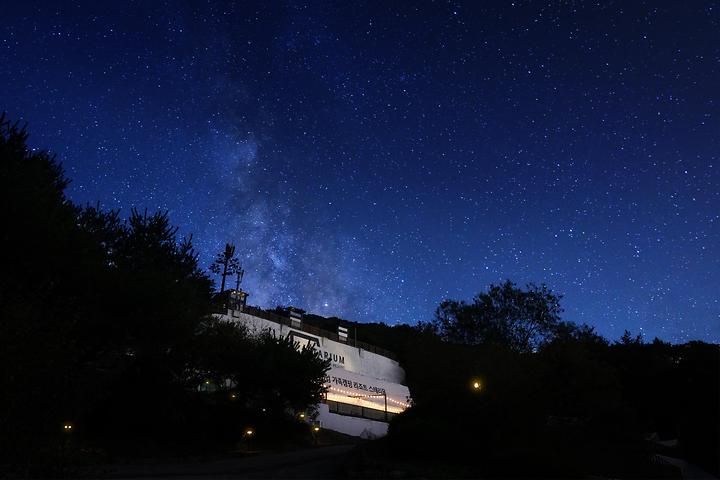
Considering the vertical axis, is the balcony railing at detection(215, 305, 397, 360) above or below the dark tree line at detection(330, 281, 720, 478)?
above

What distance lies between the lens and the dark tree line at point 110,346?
28.2ft

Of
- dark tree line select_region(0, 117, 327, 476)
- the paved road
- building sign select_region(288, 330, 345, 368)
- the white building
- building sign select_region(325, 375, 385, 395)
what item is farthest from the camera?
building sign select_region(288, 330, 345, 368)

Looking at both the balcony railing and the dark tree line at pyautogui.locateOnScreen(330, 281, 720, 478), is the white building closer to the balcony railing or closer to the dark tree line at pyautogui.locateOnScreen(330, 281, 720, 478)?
the balcony railing

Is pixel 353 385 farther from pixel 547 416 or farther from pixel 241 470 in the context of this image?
pixel 241 470

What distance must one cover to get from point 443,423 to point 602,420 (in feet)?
40.7

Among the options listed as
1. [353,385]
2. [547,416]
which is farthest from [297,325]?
[547,416]

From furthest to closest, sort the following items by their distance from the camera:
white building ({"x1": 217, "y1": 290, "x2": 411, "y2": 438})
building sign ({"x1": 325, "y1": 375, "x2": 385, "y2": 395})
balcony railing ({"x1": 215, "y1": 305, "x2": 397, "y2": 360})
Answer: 1. building sign ({"x1": 325, "y1": 375, "x2": 385, "y2": 395})
2. balcony railing ({"x1": 215, "y1": 305, "x2": 397, "y2": 360})
3. white building ({"x1": 217, "y1": 290, "x2": 411, "y2": 438})

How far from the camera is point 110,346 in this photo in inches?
1011

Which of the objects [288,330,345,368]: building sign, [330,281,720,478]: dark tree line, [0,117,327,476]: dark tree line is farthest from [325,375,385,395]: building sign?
[330,281,720,478]: dark tree line

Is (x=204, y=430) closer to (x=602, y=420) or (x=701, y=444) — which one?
(x=602, y=420)

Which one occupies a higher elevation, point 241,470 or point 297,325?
point 297,325

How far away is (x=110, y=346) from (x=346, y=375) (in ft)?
104

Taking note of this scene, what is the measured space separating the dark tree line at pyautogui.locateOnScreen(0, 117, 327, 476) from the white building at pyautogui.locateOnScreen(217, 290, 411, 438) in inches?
316

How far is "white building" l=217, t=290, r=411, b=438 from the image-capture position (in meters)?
47.5
